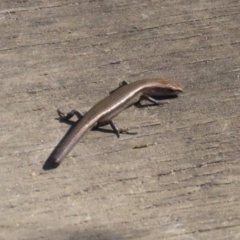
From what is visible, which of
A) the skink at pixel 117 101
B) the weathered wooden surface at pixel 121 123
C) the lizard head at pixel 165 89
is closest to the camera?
the weathered wooden surface at pixel 121 123

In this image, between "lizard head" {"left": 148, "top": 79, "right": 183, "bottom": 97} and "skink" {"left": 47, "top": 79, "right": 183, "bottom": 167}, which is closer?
"skink" {"left": 47, "top": 79, "right": 183, "bottom": 167}

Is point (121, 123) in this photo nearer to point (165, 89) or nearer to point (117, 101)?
point (117, 101)

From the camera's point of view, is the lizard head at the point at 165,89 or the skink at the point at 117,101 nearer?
the skink at the point at 117,101

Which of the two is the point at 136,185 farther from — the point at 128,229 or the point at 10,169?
the point at 10,169

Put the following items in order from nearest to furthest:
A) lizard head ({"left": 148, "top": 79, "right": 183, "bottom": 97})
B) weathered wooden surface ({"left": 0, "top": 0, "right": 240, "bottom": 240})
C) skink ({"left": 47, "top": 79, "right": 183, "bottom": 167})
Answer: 1. weathered wooden surface ({"left": 0, "top": 0, "right": 240, "bottom": 240})
2. skink ({"left": 47, "top": 79, "right": 183, "bottom": 167})
3. lizard head ({"left": 148, "top": 79, "right": 183, "bottom": 97})

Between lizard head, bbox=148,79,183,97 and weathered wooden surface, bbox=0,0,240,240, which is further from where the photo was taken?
lizard head, bbox=148,79,183,97

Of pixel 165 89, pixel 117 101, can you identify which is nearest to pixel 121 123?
pixel 117 101

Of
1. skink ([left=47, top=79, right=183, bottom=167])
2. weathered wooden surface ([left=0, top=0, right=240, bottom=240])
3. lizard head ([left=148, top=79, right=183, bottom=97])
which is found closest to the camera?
weathered wooden surface ([left=0, top=0, right=240, bottom=240])
